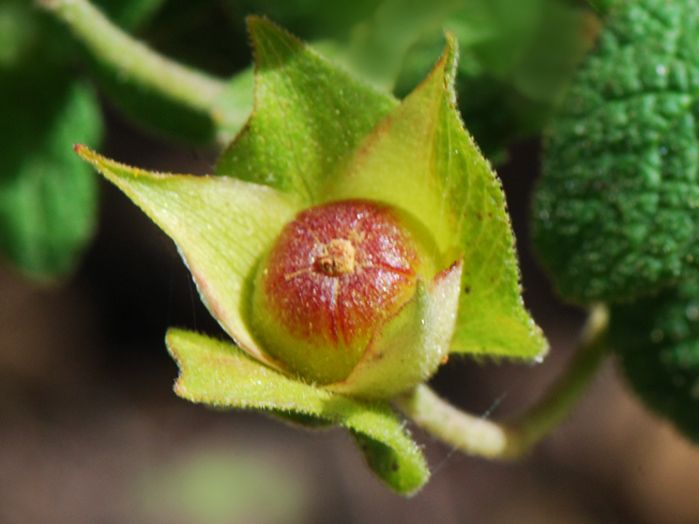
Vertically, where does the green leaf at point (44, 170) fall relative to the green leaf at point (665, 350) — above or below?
below

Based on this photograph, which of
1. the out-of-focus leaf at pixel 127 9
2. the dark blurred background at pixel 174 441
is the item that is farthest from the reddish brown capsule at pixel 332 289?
the dark blurred background at pixel 174 441

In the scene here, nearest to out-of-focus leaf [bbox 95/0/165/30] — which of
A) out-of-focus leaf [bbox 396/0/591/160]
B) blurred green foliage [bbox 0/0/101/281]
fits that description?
blurred green foliage [bbox 0/0/101/281]

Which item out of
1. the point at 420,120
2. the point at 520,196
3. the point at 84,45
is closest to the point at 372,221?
the point at 420,120

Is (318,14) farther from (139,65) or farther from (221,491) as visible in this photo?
(221,491)

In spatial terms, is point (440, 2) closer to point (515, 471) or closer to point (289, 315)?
point (289, 315)

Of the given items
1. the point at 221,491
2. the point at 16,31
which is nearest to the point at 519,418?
the point at 16,31

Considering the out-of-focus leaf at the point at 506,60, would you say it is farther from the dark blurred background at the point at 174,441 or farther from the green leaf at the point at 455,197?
the dark blurred background at the point at 174,441
